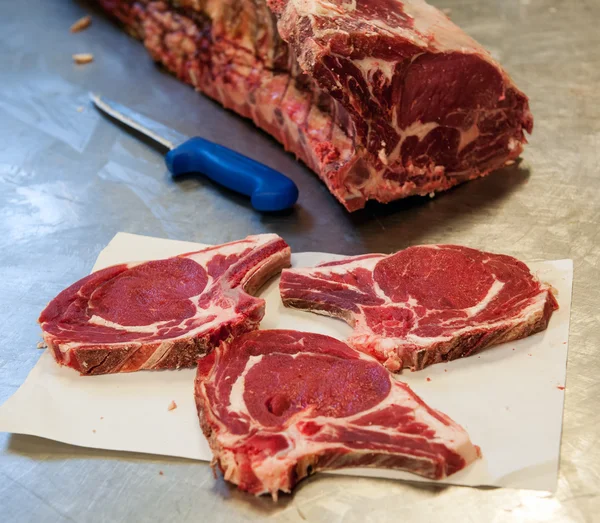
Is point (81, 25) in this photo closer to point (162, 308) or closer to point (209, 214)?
point (209, 214)

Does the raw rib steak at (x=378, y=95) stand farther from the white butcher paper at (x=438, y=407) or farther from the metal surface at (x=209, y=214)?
the white butcher paper at (x=438, y=407)

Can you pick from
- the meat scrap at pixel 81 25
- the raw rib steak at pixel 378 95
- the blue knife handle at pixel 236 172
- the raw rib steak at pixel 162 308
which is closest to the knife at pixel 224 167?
the blue knife handle at pixel 236 172

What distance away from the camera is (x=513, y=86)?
132 inches

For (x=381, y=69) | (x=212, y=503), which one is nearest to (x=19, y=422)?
(x=212, y=503)

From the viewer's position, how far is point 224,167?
352 cm

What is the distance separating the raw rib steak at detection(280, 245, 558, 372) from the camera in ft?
8.41

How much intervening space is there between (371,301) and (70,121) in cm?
237

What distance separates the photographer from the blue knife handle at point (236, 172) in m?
3.35

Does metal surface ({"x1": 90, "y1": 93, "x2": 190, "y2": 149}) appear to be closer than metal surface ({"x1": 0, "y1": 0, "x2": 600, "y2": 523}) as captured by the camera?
No

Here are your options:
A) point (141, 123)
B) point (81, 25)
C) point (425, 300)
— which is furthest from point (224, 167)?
point (81, 25)

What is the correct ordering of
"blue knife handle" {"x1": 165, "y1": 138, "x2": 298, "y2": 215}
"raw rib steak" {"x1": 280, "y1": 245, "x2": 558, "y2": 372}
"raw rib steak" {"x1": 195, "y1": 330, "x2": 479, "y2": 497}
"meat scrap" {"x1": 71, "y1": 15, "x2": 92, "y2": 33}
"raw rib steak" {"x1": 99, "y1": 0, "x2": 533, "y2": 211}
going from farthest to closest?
1. "meat scrap" {"x1": 71, "y1": 15, "x2": 92, "y2": 33}
2. "blue knife handle" {"x1": 165, "y1": 138, "x2": 298, "y2": 215}
3. "raw rib steak" {"x1": 99, "y1": 0, "x2": 533, "y2": 211}
4. "raw rib steak" {"x1": 280, "y1": 245, "x2": 558, "y2": 372}
5. "raw rib steak" {"x1": 195, "y1": 330, "x2": 479, "y2": 497}

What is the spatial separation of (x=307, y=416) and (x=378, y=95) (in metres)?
1.45

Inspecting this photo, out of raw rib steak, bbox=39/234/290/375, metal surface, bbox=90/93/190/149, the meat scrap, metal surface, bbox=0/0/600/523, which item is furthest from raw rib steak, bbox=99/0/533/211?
the meat scrap

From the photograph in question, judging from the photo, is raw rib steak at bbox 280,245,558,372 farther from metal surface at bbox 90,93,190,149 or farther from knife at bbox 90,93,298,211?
metal surface at bbox 90,93,190,149
